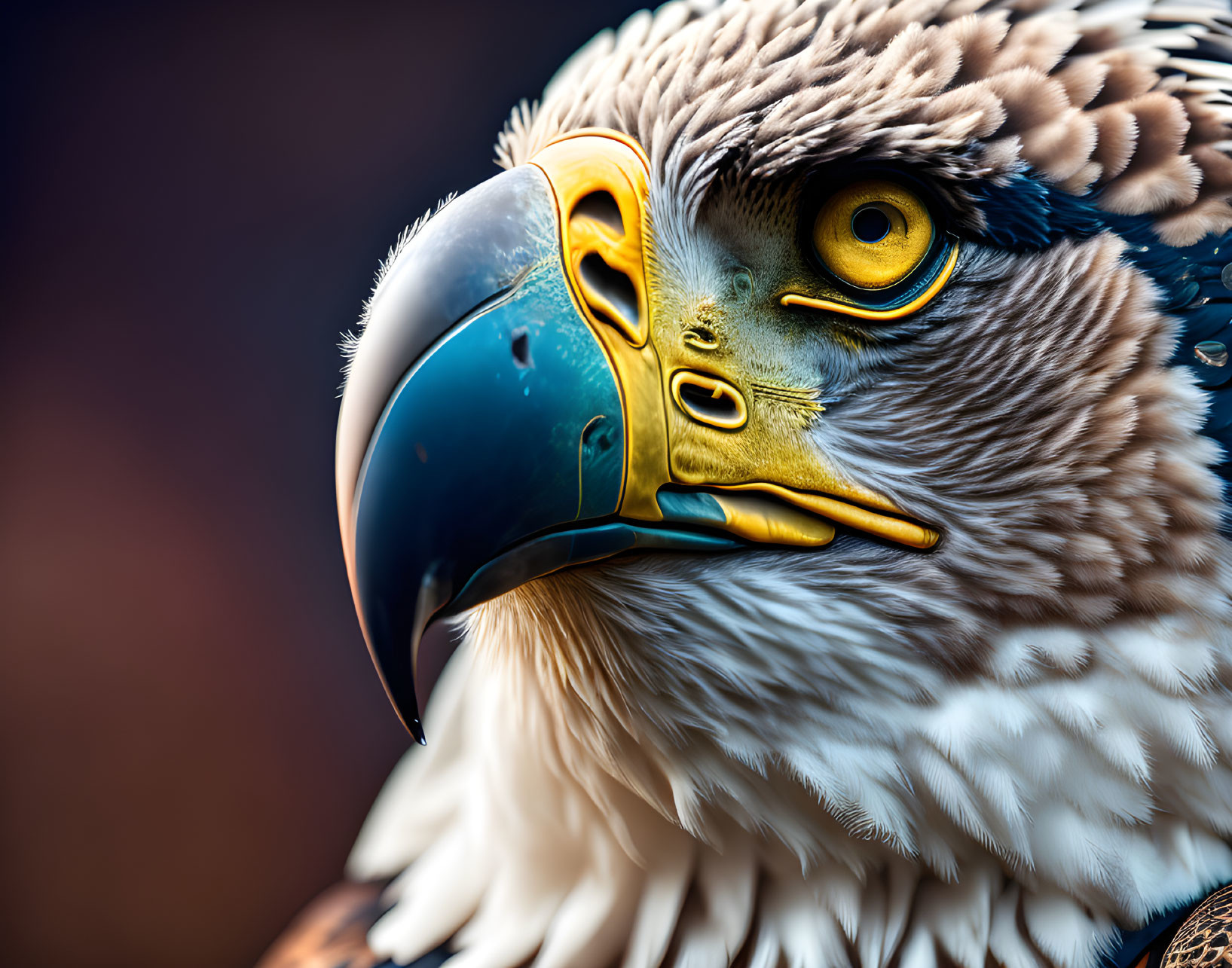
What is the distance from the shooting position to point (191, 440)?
2564 millimetres

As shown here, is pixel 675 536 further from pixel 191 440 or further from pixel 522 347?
pixel 191 440

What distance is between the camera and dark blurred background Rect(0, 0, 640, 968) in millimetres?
2527

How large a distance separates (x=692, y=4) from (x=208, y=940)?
253 centimetres

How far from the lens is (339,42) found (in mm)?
2576

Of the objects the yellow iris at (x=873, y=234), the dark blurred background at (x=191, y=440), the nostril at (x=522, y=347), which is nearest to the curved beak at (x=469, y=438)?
the nostril at (x=522, y=347)

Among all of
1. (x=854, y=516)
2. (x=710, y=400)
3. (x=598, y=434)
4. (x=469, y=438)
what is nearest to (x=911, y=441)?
(x=854, y=516)

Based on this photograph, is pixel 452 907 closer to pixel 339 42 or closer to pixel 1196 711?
pixel 1196 711

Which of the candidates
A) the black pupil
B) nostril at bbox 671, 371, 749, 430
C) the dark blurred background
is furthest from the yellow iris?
the dark blurred background

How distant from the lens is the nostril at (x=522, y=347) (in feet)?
2.85

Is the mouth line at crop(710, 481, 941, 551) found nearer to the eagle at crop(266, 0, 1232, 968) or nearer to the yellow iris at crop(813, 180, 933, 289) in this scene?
the eagle at crop(266, 0, 1232, 968)

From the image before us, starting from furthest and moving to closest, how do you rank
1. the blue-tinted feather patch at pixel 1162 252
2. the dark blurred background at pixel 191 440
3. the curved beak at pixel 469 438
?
the dark blurred background at pixel 191 440
the blue-tinted feather patch at pixel 1162 252
the curved beak at pixel 469 438

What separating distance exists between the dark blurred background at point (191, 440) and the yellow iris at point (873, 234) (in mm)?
1720

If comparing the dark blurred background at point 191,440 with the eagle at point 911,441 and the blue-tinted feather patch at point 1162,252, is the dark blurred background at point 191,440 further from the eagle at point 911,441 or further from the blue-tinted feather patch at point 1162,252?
A: the blue-tinted feather patch at point 1162,252

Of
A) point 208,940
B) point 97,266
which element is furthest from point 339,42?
point 208,940
